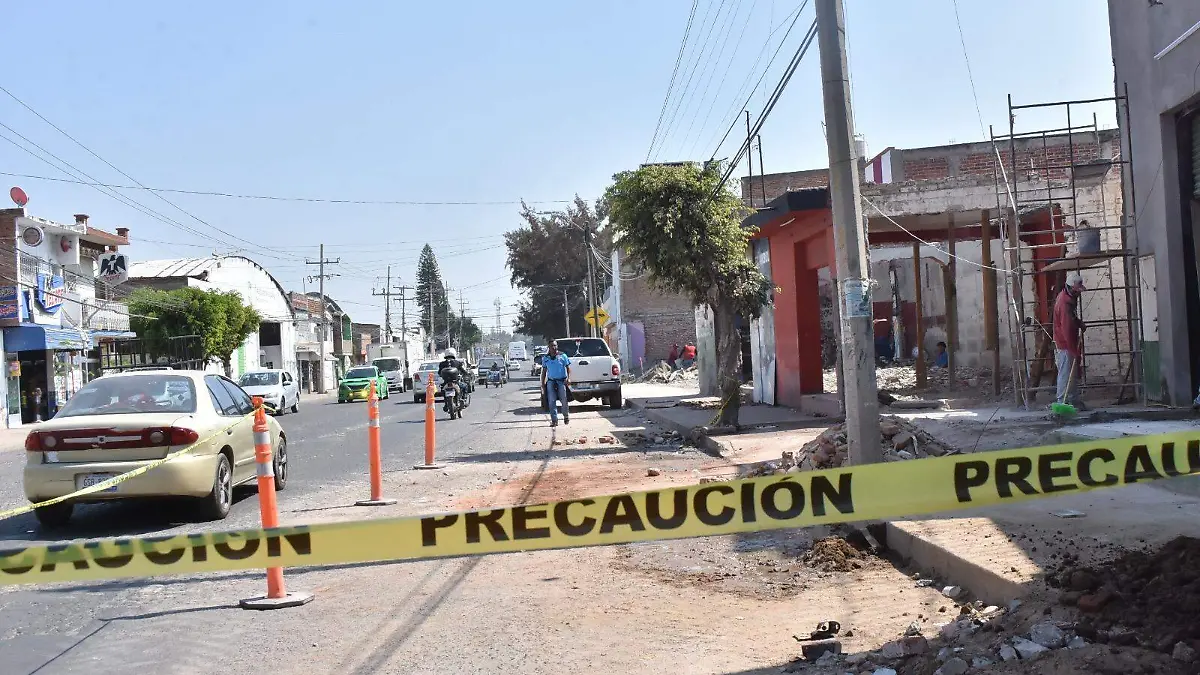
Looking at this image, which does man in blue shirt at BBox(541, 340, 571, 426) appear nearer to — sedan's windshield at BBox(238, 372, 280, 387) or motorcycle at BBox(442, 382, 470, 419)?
motorcycle at BBox(442, 382, 470, 419)

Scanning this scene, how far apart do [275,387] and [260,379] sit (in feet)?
7.03

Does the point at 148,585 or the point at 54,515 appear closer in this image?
the point at 148,585

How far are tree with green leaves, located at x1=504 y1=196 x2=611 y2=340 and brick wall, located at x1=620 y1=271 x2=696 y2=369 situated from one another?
18313 mm

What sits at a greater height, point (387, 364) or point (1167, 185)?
point (1167, 185)

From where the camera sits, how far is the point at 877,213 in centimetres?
1920

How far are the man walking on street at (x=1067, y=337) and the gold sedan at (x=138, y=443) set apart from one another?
10.1 m

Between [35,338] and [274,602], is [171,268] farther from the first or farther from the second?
[274,602]

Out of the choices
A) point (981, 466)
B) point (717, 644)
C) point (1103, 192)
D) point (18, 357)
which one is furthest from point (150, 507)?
point (18, 357)

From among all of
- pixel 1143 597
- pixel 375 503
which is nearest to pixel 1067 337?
pixel 375 503

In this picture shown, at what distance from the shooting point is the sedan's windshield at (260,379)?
38.0 m

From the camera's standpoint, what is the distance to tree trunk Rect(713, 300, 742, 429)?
16.9m

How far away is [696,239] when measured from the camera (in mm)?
16719

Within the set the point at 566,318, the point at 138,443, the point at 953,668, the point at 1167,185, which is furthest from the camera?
the point at 566,318

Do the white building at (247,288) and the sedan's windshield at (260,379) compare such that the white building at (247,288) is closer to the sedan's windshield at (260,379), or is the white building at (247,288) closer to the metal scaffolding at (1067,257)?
the sedan's windshield at (260,379)
